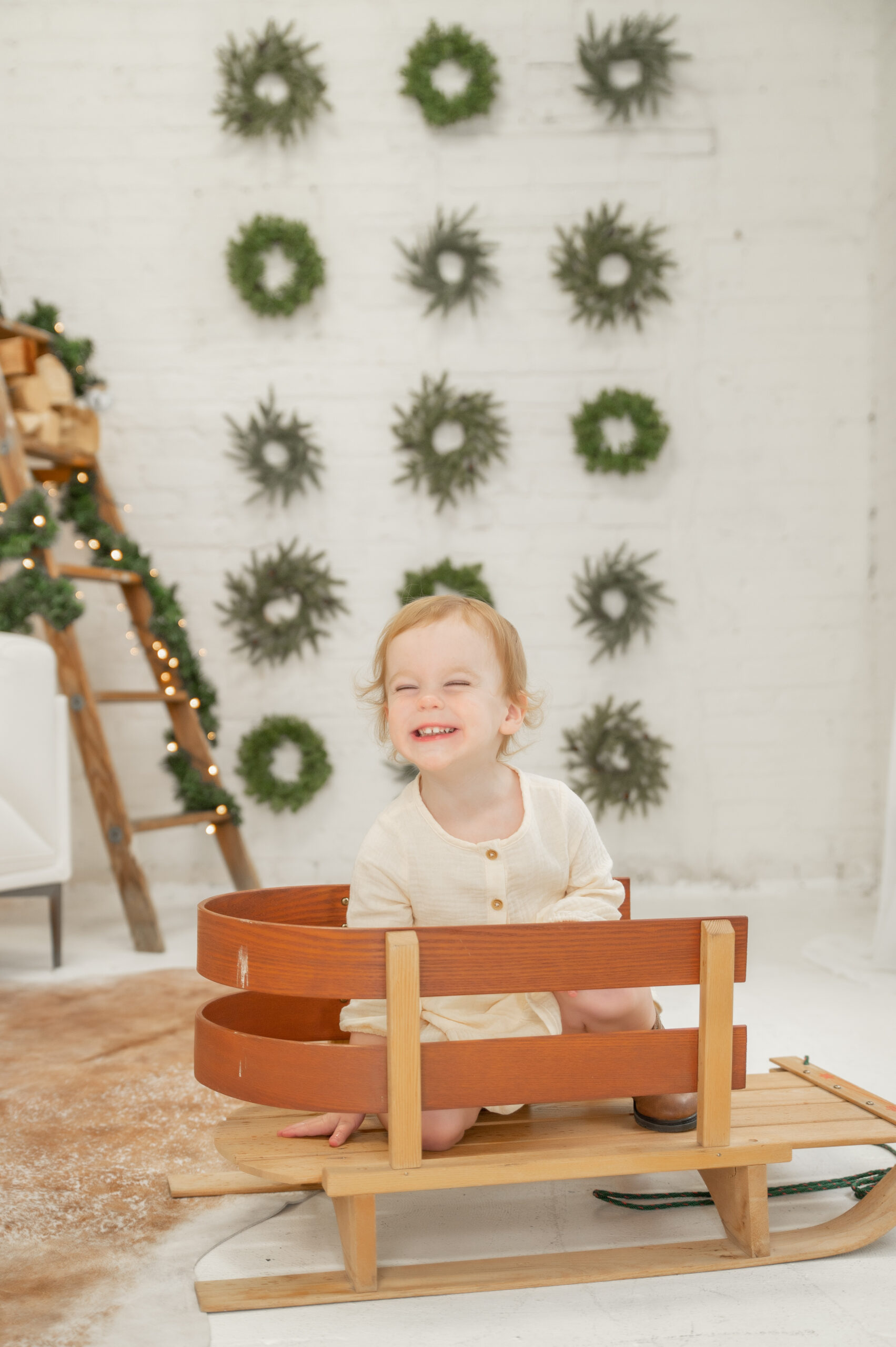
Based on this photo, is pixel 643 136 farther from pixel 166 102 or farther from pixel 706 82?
pixel 166 102

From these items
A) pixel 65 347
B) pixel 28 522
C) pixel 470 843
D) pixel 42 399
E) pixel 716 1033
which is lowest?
pixel 716 1033

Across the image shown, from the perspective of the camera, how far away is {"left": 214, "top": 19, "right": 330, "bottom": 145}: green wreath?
11.3ft

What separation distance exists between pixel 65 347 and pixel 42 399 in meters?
0.24

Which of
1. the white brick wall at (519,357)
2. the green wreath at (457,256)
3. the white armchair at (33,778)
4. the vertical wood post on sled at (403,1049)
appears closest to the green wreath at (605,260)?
the white brick wall at (519,357)

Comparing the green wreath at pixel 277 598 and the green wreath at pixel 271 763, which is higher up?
the green wreath at pixel 277 598

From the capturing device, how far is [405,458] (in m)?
→ 3.54

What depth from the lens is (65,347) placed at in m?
3.13

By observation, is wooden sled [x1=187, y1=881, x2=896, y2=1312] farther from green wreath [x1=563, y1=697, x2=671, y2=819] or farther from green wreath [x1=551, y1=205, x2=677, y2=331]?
green wreath [x1=551, y1=205, x2=677, y2=331]

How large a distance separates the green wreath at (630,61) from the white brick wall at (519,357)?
0.19 ft

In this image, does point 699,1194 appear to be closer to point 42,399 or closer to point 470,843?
point 470,843

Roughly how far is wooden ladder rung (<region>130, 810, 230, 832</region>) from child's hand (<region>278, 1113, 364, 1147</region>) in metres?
1.79

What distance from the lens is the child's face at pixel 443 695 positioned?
1345mm

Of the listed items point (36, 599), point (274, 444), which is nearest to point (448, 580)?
point (274, 444)

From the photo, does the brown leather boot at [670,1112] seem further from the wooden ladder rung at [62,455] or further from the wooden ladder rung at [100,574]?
the wooden ladder rung at [62,455]
